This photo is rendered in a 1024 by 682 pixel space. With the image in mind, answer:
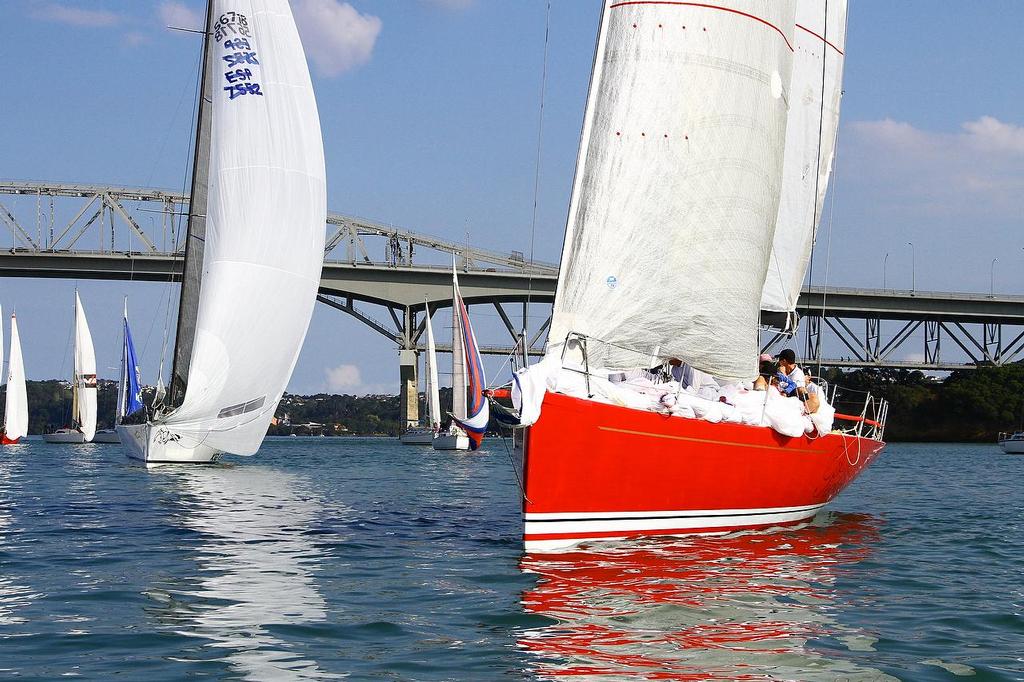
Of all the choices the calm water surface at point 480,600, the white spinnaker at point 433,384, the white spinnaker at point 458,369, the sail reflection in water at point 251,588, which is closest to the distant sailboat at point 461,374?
the white spinnaker at point 458,369

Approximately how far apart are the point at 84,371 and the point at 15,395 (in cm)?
421

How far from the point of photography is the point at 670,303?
13.2 m

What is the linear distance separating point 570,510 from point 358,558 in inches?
89.3

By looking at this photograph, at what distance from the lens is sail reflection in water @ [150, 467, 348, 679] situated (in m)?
7.42

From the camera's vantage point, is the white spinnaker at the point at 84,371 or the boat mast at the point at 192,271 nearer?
the boat mast at the point at 192,271

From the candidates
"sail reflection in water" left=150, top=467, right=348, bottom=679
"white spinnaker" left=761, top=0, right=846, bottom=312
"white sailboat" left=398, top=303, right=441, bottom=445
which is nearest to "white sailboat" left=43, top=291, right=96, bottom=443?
"white sailboat" left=398, top=303, right=441, bottom=445

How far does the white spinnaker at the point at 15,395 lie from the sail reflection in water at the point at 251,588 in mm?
50524

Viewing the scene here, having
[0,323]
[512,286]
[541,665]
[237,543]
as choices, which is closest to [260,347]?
[237,543]

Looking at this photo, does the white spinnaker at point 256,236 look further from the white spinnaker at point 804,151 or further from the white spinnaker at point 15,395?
the white spinnaker at point 15,395

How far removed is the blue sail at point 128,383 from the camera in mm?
56188

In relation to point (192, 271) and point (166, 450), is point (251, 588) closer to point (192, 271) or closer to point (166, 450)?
point (166, 450)

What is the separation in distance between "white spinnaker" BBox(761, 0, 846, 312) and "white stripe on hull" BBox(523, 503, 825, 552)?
20.5 ft

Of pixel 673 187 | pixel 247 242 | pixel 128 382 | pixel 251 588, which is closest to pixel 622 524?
pixel 673 187

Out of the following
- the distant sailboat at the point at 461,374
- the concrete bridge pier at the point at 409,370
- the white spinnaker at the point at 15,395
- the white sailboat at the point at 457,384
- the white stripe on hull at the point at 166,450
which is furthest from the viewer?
the concrete bridge pier at the point at 409,370
